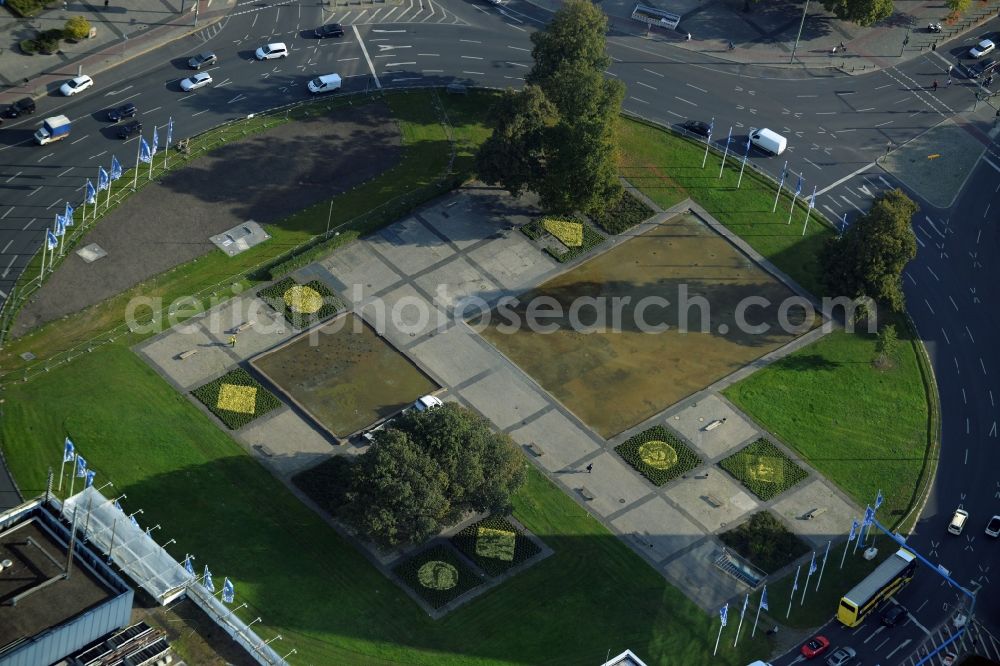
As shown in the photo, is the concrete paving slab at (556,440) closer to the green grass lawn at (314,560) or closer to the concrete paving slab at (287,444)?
the green grass lawn at (314,560)

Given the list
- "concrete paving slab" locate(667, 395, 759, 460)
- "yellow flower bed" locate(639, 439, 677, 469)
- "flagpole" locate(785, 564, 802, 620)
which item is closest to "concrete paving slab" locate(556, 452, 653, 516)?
"yellow flower bed" locate(639, 439, 677, 469)

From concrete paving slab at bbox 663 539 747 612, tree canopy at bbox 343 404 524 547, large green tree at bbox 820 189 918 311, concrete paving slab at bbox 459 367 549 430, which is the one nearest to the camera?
tree canopy at bbox 343 404 524 547

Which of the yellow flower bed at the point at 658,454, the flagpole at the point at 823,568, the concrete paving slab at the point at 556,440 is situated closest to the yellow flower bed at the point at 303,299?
the concrete paving slab at the point at 556,440

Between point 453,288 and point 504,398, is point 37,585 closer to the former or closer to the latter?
point 504,398

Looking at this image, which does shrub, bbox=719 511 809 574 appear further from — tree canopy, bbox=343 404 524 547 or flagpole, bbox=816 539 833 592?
tree canopy, bbox=343 404 524 547

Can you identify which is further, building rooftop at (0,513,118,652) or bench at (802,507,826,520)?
bench at (802,507,826,520)

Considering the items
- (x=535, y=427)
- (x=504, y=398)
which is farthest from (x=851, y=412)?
(x=504, y=398)
